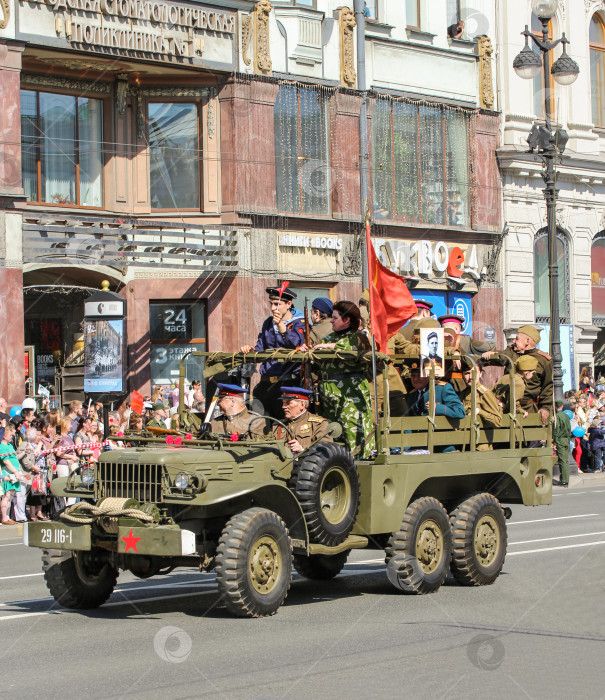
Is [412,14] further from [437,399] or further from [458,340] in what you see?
[437,399]

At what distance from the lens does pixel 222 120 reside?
29.2 meters

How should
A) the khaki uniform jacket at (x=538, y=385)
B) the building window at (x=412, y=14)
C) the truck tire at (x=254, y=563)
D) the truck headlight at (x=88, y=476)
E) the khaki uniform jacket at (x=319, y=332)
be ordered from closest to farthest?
1. the truck tire at (x=254, y=563)
2. the truck headlight at (x=88, y=476)
3. the khaki uniform jacket at (x=319, y=332)
4. the khaki uniform jacket at (x=538, y=385)
5. the building window at (x=412, y=14)

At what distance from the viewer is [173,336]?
2908 cm

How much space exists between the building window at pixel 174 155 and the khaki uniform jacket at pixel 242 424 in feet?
60.6

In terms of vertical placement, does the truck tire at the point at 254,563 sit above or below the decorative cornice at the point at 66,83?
below

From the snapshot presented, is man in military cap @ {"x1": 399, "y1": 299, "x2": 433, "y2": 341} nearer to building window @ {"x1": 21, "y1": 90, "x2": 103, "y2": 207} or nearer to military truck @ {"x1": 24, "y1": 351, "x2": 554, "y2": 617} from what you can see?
military truck @ {"x1": 24, "y1": 351, "x2": 554, "y2": 617}

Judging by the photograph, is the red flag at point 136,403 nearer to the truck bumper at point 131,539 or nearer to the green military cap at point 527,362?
the green military cap at point 527,362

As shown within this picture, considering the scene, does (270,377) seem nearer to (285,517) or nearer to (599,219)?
(285,517)

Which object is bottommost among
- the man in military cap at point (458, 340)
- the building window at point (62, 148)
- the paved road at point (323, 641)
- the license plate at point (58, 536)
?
the paved road at point (323, 641)

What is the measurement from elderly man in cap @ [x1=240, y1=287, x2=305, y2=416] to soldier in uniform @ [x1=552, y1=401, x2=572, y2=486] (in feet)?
47.9

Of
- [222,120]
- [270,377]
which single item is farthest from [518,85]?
[270,377]

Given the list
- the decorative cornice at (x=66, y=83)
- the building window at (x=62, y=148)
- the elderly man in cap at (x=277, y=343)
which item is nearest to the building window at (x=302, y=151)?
the decorative cornice at (x=66, y=83)

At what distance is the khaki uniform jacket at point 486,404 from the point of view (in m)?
12.2

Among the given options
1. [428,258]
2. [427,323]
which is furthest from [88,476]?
[428,258]
